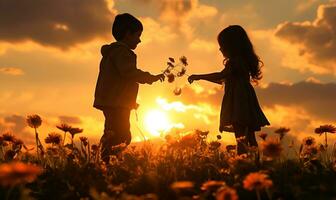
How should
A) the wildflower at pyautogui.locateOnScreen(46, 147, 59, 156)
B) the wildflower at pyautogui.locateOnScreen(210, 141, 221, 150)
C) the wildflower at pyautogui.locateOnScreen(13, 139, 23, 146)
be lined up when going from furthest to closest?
the wildflower at pyautogui.locateOnScreen(210, 141, 221, 150) < the wildflower at pyautogui.locateOnScreen(46, 147, 59, 156) < the wildflower at pyautogui.locateOnScreen(13, 139, 23, 146)

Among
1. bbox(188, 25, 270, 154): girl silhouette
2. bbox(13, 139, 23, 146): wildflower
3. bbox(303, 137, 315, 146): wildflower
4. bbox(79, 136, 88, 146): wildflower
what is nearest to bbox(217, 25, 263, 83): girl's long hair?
bbox(188, 25, 270, 154): girl silhouette

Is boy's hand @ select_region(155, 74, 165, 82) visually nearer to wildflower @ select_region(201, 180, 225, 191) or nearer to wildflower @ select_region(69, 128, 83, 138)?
wildflower @ select_region(69, 128, 83, 138)

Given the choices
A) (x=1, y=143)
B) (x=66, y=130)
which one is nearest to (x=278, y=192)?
(x=66, y=130)

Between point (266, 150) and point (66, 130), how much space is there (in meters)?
3.30

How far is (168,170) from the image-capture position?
5.73m

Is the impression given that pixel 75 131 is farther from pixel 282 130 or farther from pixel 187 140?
pixel 282 130

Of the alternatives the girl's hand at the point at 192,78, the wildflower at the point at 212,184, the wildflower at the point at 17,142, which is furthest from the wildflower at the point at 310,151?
the wildflower at the point at 17,142

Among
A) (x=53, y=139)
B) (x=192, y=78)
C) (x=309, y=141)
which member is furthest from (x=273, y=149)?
(x=192, y=78)

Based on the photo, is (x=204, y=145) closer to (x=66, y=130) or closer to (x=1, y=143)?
(x=66, y=130)

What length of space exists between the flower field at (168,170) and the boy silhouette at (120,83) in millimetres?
1166

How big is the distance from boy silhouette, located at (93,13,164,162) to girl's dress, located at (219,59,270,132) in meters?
1.28

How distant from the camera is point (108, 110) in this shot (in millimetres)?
8922

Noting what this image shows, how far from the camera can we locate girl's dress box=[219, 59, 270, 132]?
358 inches

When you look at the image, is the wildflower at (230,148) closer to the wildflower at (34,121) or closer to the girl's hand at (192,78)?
the girl's hand at (192,78)
